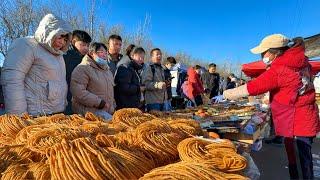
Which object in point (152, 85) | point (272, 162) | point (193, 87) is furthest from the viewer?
point (193, 87)

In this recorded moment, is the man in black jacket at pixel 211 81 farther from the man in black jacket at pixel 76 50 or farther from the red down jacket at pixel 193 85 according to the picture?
the man in black jacket at pixel 76 50

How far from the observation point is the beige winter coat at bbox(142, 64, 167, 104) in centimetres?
622

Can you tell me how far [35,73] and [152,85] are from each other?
287 centimetres

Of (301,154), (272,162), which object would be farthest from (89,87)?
(272,162)

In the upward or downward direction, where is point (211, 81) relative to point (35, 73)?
upward

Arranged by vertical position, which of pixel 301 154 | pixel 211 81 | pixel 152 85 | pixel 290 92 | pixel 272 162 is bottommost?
pixel 272 162

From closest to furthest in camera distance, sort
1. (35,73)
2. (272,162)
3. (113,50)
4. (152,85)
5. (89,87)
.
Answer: (35,73)
(89,87)
(113,50)
(152,85)
(272,162)

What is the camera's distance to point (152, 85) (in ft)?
20.2

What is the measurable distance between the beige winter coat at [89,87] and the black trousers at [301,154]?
1.95 meters

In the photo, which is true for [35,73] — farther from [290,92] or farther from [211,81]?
[211,81]

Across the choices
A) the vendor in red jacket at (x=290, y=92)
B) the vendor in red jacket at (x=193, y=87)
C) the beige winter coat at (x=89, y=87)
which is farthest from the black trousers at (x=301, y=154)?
the vendor in red jacket at (x=193, y=87)

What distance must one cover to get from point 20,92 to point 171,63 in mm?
6960

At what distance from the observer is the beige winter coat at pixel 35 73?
3.31 m

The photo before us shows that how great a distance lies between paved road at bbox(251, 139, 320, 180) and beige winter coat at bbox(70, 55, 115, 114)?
8.35 feet
